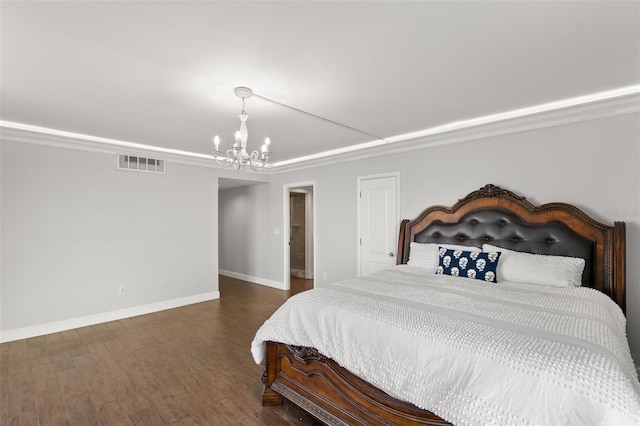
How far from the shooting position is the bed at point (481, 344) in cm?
118

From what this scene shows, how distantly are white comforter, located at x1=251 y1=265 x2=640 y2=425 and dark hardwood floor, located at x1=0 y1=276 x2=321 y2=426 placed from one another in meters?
0.46

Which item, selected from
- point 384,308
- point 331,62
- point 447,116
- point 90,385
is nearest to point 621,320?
point 384,308

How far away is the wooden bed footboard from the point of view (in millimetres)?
1599

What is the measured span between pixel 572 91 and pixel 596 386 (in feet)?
8.11

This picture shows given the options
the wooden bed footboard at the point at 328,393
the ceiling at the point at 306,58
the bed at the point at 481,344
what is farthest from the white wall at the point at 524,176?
the wooden bed footboard at the point at 328,393

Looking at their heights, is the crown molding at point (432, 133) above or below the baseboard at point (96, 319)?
above

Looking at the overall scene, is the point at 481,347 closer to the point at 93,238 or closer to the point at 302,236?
the point at 93,238

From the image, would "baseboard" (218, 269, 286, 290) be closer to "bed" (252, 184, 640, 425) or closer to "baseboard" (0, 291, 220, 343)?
"baseboard" (0, 291, 220, 343)

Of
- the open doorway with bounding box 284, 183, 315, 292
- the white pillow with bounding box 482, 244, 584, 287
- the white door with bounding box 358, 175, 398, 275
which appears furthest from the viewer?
the open doorway with bounding box 284, 183, 315, 292

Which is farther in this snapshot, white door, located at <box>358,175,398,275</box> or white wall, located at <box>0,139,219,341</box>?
white door, located at <box>358,175,398,275</box>

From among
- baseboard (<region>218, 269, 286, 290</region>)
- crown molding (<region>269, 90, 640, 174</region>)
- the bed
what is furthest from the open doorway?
the bed

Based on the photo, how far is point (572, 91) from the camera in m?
2.53

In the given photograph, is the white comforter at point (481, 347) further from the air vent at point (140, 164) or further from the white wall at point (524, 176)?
the air vent at point (140, 164)

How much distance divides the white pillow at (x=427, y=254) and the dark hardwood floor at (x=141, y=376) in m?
1.94
